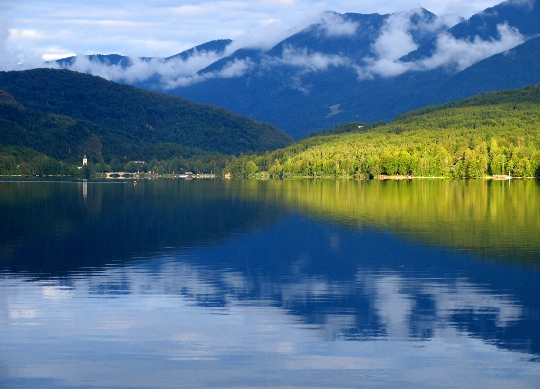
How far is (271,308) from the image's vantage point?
85.4 ft

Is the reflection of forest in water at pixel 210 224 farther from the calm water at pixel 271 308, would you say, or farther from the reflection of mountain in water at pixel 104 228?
the calm water at pixel 271 308

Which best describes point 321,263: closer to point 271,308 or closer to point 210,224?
point 271,308

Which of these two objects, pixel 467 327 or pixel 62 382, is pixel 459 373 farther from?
pixel 62 382

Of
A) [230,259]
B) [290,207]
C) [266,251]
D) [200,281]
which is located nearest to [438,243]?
[266,251]

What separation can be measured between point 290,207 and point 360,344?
181 feet

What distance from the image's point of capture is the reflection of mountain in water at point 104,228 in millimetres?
38344

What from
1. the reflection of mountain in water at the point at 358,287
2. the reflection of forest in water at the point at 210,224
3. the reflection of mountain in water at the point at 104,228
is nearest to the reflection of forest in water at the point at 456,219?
the reflection of forest in water at the point at 210,224

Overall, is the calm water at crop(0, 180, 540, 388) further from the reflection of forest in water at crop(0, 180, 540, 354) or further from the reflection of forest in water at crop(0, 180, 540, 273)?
the reflection of forest in water at crop(0, 180, 540, 273)

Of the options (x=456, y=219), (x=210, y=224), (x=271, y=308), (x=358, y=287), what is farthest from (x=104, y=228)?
(x=271, y=308)

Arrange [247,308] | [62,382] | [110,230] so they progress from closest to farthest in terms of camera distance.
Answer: [62,382], [247,308], [110,230]

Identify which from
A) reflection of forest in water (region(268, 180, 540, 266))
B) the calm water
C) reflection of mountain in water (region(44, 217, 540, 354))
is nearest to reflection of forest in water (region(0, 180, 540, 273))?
reflection of forest in water (region(268, 180, 540, 266))

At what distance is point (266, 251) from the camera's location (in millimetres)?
41438

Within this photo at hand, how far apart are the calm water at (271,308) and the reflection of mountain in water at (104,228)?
29cm

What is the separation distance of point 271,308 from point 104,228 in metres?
29.4
